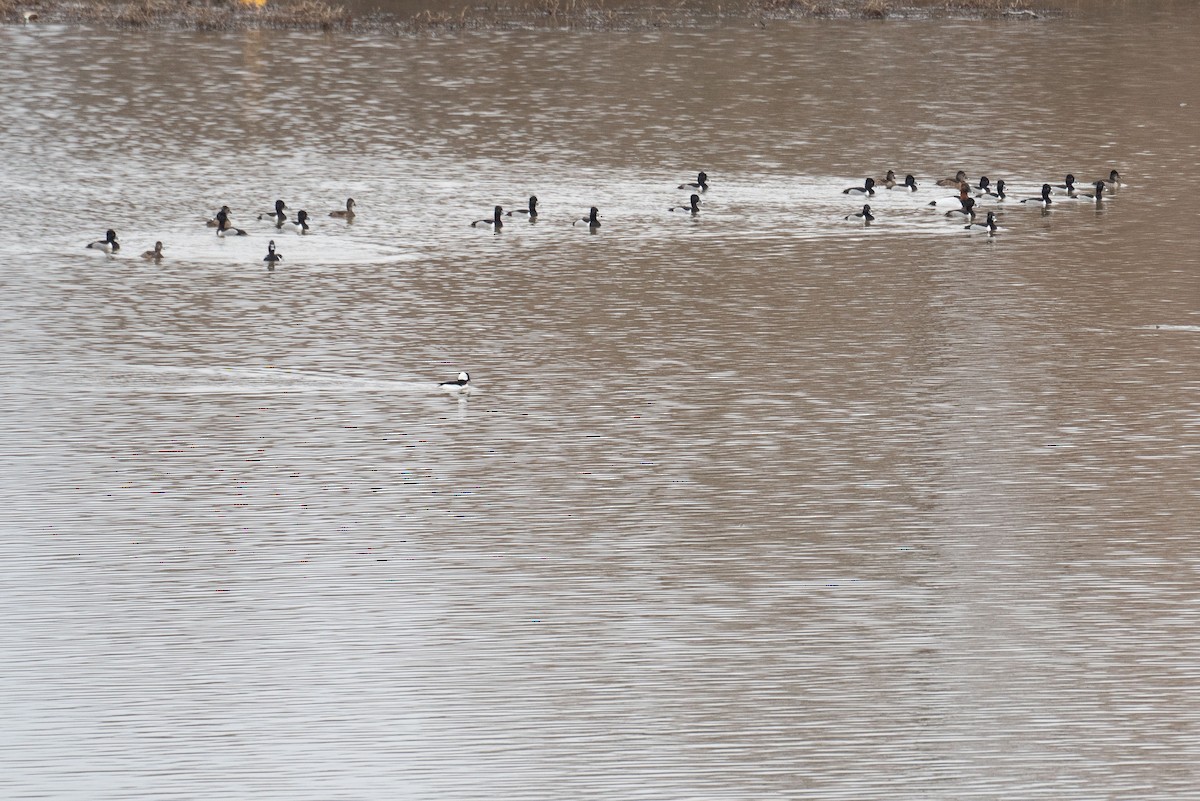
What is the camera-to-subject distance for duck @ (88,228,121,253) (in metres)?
26.6

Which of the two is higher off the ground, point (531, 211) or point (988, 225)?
point (531, 211)

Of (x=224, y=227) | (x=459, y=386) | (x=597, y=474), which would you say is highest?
(x=224, y=227)

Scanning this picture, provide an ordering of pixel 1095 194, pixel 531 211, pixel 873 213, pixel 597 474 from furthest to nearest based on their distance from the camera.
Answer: pixel 1095 194 → pixel 873 213 → pixel 531 211 → pixel 597 474

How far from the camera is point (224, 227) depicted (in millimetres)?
28016

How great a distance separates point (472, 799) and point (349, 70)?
114ft

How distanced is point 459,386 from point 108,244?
8.66m

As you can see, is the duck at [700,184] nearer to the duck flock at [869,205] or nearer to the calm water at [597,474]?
the duck flock at [869,205]

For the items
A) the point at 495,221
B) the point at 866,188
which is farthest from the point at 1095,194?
the point at 495,221

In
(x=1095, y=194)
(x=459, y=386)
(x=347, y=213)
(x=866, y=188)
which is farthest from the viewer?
(x=1095, y=194)

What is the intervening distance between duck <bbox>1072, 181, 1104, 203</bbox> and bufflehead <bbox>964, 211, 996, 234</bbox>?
6.65 ft

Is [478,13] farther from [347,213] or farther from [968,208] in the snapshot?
[968,208]

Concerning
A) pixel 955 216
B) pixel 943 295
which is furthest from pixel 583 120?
pixel 943 295

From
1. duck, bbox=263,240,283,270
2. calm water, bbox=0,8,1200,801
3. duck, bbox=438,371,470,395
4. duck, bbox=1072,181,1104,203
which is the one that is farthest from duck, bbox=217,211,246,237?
duck, bbox=1072,181,1104,203

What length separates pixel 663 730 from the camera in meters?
11.9
